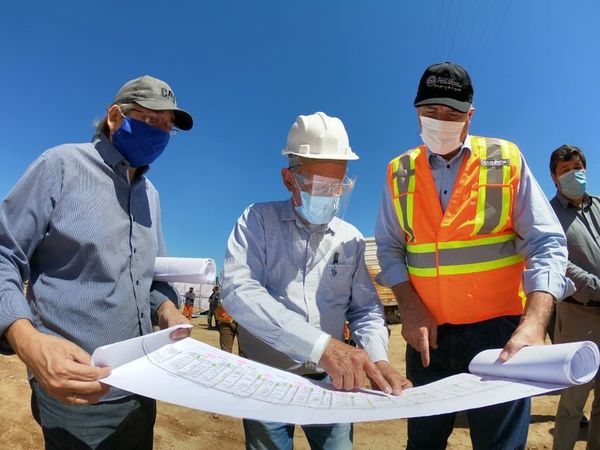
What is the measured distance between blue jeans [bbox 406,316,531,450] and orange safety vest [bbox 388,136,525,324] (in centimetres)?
5

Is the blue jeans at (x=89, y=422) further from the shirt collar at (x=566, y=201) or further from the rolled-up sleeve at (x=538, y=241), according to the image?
the shirt collar at (x=566, y=201)

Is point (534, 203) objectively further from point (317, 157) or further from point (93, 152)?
point (93, 152)

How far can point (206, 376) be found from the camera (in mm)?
1354

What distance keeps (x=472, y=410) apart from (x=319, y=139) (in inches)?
54.6

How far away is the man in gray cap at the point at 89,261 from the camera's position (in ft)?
4.84

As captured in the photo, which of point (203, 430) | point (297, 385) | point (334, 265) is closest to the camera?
point (297, 385)

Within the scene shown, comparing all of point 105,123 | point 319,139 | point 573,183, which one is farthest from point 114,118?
point 573,183

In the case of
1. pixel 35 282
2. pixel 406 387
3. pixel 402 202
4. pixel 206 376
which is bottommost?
pixel 406 387

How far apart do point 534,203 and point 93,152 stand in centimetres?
193

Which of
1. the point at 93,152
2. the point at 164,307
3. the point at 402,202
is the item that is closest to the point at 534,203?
the point at 402,202

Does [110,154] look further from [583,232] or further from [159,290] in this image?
[583,232]

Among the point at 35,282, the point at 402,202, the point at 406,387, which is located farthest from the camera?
the point at 402,202

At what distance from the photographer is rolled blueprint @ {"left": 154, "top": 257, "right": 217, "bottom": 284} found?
175 centimetres

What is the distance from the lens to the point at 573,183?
3.87m
